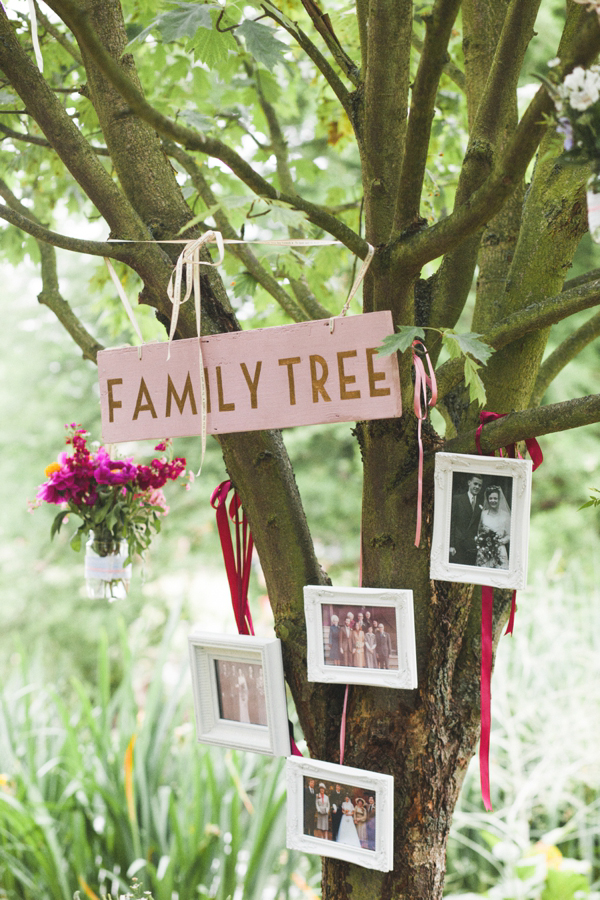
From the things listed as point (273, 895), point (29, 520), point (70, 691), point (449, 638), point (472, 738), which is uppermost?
point (449, 638)

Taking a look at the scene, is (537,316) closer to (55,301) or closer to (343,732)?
(343,732)

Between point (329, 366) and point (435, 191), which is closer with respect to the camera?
point (329, 366)

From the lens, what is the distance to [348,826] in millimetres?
1083

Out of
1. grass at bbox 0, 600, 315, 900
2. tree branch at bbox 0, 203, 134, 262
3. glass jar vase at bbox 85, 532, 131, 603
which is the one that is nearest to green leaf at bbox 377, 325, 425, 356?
tree branch at bbox 0, 203, 134, 262

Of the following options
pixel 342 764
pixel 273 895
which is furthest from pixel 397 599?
pixel 273 895

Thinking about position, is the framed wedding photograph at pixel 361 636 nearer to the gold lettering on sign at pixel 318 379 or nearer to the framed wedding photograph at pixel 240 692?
the framed wedding photograph at pixel 240 692

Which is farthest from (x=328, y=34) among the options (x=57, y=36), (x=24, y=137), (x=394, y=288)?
(x=57, y=36)

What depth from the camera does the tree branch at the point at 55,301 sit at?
1488 millimetres

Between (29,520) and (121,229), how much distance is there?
5.61 meters

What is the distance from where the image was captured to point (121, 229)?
3.76ft

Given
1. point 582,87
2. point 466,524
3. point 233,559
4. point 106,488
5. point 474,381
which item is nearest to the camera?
point 582,87

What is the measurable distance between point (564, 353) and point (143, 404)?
83 cm

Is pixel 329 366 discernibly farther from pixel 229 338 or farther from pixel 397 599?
pixel 397 599

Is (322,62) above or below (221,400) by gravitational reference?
above
